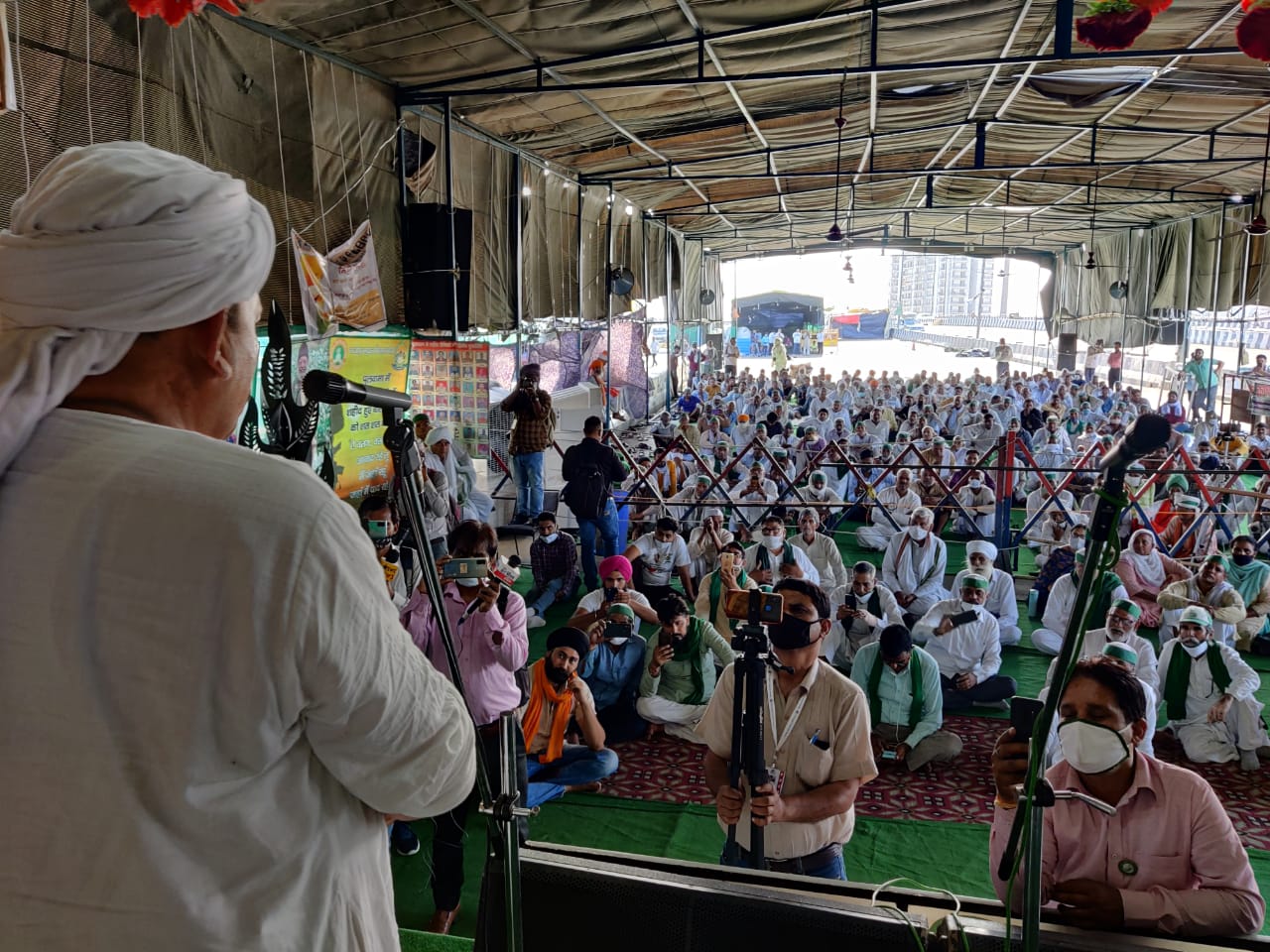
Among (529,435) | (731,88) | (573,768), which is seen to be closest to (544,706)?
(573,768)

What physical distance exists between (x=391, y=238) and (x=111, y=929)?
766 centimetres

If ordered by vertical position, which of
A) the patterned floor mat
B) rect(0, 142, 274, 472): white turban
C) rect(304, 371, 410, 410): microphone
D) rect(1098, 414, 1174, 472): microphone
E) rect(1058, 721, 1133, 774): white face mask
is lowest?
the patterned floor mat

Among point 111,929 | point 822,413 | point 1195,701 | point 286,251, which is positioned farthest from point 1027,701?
point 822,413

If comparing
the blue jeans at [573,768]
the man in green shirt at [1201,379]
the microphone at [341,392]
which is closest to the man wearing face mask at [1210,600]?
the blue jeans at [573,768]

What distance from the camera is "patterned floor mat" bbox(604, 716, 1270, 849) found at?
183 inches

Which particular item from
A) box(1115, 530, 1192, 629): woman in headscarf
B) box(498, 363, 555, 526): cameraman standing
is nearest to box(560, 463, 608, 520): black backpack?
box(498, 363, 555, 526): cameraman standing

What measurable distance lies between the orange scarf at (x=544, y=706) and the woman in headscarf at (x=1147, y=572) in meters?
4.96

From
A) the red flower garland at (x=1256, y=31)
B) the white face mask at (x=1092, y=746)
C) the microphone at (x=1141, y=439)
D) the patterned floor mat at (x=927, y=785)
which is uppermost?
the red flower garland at (x=1256, y=31)

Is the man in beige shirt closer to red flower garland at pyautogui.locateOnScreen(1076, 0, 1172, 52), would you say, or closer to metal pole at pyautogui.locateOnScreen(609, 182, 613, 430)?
red flower garland at pyautogui.locateOnScreen(1076, 0, 1172, 52)

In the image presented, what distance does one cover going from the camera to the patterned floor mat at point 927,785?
4.64 m

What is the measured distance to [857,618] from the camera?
20.9 feet

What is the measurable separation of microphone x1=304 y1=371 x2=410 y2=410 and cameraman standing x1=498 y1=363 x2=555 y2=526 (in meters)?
7.72

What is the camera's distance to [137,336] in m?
0.91

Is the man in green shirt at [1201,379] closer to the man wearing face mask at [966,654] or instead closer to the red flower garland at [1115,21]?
the man wearing face mask at [966,654]
